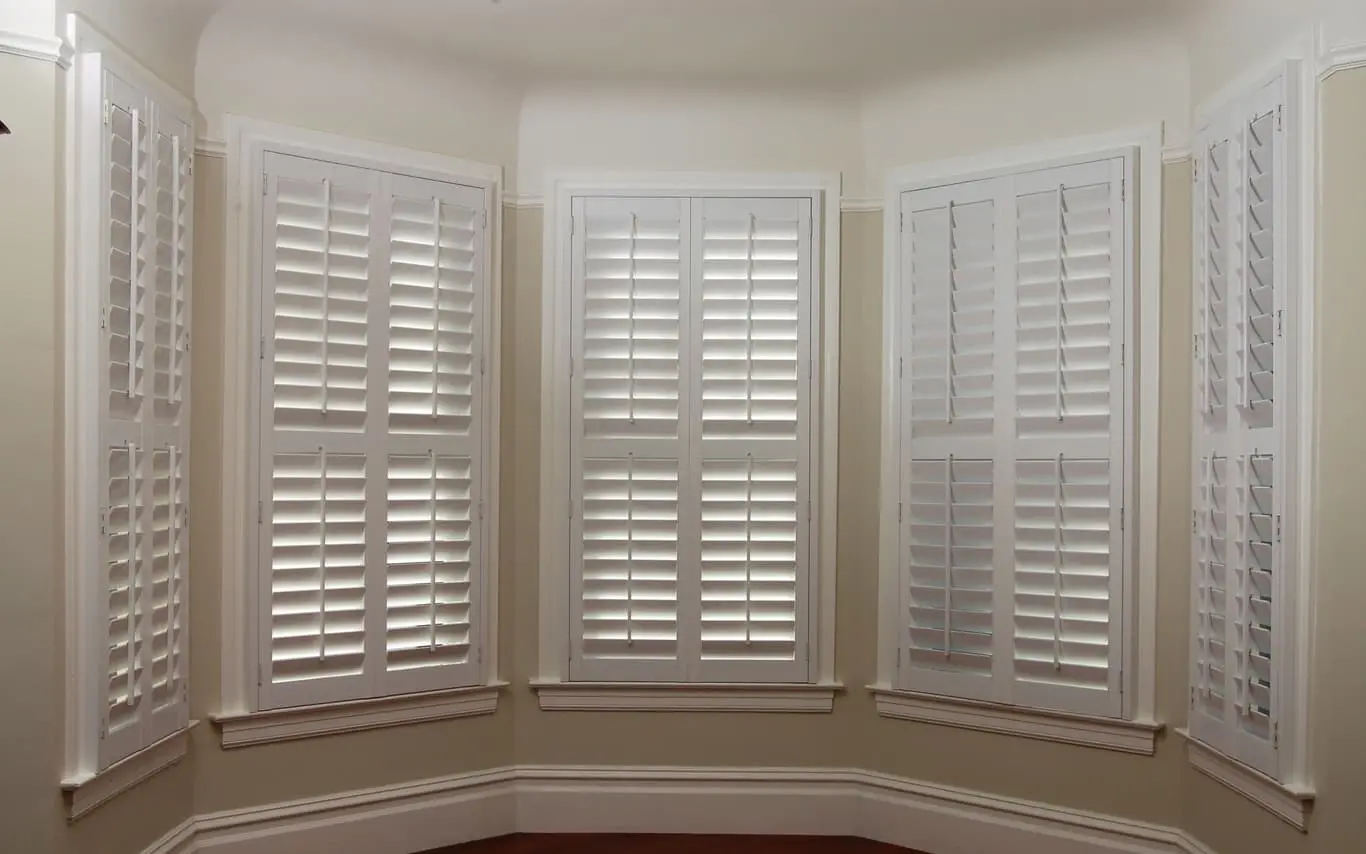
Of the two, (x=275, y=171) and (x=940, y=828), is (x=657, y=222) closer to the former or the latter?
(x=275, y=171)

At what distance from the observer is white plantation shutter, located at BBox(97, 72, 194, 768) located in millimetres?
2982

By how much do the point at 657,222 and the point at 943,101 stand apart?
1112mm

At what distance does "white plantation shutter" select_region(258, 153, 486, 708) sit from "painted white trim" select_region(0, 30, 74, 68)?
893mm

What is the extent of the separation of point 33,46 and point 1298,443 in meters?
3.24

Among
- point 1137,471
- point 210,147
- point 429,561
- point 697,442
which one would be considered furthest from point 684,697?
point 210,147

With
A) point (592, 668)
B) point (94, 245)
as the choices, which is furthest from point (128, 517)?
point (592, 668)

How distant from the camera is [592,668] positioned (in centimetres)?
411

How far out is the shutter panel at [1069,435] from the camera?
358 cm

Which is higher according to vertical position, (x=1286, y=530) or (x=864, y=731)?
(x=1286, y=530)

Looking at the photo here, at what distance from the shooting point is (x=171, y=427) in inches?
132

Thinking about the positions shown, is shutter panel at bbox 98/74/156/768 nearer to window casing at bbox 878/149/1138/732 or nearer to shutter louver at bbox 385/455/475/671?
shutter louver at bbox 385/455/475/671

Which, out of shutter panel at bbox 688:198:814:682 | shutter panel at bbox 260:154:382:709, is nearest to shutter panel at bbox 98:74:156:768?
shutter panel at bbox 260:154:382:709

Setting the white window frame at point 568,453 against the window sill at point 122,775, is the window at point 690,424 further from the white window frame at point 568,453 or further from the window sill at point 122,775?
the window sill at point 122,775

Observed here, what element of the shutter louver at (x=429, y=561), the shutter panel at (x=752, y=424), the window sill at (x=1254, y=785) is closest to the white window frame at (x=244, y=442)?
the shutter louver at (x=429, y=561)
